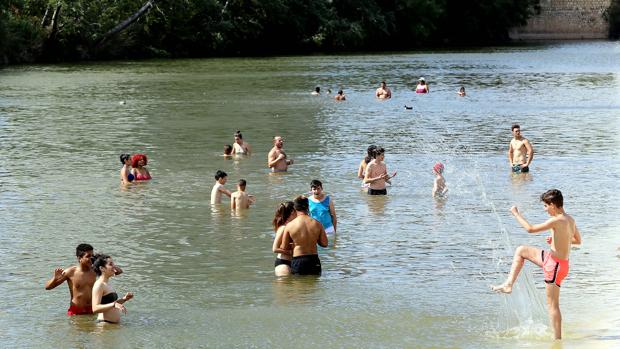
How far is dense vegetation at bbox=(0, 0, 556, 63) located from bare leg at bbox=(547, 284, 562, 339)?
5430cm

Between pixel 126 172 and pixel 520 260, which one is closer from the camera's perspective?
pixel 520 260

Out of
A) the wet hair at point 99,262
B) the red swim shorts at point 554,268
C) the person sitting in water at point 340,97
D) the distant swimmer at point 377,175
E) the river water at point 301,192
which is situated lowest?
the river water at point 301,192

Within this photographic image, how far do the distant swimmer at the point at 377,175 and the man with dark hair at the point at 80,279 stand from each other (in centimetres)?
863

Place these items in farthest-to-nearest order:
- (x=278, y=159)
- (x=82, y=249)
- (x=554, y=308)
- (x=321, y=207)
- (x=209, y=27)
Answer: (x=209, y=27) < (x=278, y=159) < (x=321, y=207) < (x=82, y=249) < (x=554, y=308)

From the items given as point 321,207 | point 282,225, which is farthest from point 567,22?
point 282,225

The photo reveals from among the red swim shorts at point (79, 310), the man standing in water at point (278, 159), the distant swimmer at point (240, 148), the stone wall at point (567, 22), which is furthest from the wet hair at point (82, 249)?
the stone wall at point (567, 22)

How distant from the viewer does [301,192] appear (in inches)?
867

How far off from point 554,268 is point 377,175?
10.1m

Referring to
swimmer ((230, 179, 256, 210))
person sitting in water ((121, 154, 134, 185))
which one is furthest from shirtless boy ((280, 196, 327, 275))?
person sitting in water ((121, 154, 134, 185))

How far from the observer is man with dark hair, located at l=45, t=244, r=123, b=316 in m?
12.6

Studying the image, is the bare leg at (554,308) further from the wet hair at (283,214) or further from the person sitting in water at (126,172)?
the person sitting in water at (126,172)

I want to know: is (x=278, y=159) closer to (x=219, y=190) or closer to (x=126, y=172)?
(x=126, y=172)

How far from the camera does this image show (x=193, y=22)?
75938 millimetres

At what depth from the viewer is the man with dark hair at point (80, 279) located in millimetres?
12641
